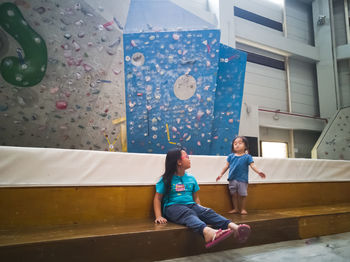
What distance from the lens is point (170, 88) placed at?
9.39ft

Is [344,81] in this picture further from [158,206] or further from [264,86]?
[158,206]

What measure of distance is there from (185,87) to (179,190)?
1513 mm

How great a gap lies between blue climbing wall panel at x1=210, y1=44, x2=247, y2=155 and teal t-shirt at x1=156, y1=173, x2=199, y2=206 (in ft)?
4.95

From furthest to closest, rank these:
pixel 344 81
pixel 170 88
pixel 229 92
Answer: pixel 344 81
pixel 229 92
pixel 170 88

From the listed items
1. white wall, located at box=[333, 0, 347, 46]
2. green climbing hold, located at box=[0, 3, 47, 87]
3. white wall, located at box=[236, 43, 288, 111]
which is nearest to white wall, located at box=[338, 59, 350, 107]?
white wall, located at box=[333, 0, 347, 46]

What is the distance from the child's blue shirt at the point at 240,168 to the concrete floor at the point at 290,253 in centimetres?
53

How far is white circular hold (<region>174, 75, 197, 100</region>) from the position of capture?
2877mm

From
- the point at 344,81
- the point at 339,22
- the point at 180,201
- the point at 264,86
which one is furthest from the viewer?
the point at 339,22

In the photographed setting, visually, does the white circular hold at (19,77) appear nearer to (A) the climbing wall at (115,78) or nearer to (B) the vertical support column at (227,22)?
(A) the climbing wall at (115,78)

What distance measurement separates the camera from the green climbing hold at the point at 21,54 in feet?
7.08

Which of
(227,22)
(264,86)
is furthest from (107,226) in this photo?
(264,86)

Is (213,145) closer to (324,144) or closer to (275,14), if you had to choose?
(324,144)

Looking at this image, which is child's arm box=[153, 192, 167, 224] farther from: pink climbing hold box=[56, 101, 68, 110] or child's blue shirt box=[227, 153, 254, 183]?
pink climbing hold box=[56, 101, 68, 110]

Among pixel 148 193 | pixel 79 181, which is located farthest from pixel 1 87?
pixel 148 193
